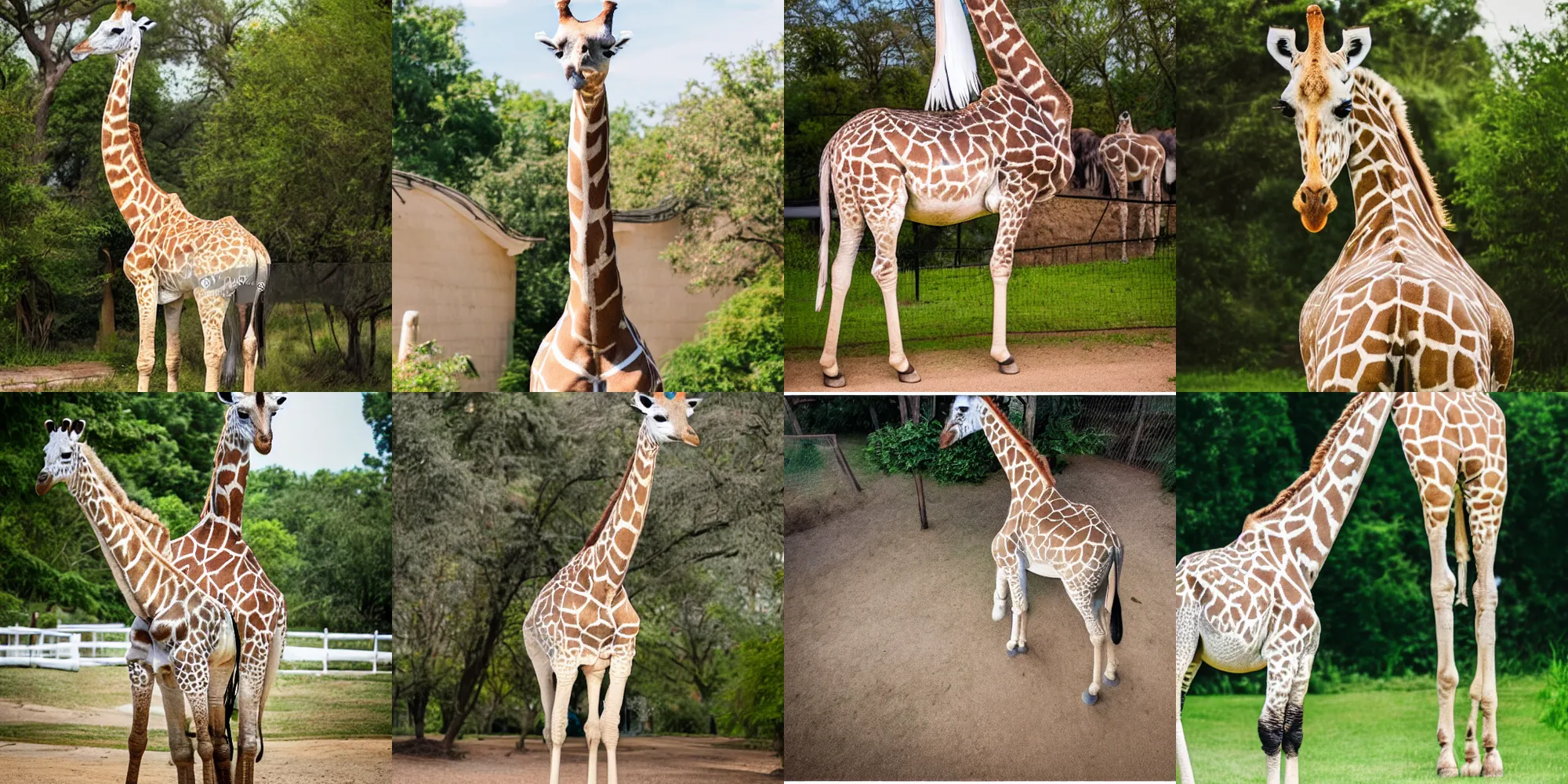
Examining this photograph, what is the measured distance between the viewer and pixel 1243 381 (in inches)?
317

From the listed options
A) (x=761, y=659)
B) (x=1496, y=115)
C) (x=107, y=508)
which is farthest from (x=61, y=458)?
(x=1496, y=115)

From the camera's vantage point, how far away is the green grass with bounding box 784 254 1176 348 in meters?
7.77

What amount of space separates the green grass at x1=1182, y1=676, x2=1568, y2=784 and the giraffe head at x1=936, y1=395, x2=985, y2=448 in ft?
8.82

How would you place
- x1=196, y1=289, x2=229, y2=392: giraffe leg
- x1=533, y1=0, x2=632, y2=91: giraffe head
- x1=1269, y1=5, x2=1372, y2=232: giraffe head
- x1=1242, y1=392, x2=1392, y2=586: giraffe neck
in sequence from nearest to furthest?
x1=533, y1=0, x2=632, y2=91: giraffe head < x1=1242, y1=392, x2=1392, y2=586: giraffe neck < x1=1269, y1=5, x2=1372, y2=232: giraffe head < x1=196, y1=289, x2=229, y2=392: giraffe leg

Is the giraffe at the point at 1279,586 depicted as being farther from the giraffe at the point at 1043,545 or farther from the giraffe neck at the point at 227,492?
the giraffe neck at the point at 227,492

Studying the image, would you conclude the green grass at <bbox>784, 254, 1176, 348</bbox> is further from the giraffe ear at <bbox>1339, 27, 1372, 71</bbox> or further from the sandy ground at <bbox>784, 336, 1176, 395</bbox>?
the giraffe ear at <bbox>1339, 27, 1372, 71</bbox>

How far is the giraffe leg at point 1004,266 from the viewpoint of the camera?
24.6 ft

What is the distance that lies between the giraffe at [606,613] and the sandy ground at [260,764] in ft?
4.49

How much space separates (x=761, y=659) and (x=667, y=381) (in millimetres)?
1728

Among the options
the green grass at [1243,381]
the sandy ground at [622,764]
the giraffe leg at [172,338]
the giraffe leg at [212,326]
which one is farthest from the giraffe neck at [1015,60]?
the giraffe leg at [172,338]

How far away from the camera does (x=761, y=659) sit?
8008 millimetres

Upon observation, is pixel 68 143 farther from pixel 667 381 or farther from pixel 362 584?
pixel 667 381

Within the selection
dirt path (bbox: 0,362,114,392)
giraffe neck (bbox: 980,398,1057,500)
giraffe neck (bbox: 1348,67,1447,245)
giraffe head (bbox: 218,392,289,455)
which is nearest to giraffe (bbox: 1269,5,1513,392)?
giraffe neck (bbox: 1348,67,1447,245)

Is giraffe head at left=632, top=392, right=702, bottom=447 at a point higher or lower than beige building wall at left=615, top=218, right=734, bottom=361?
lower
